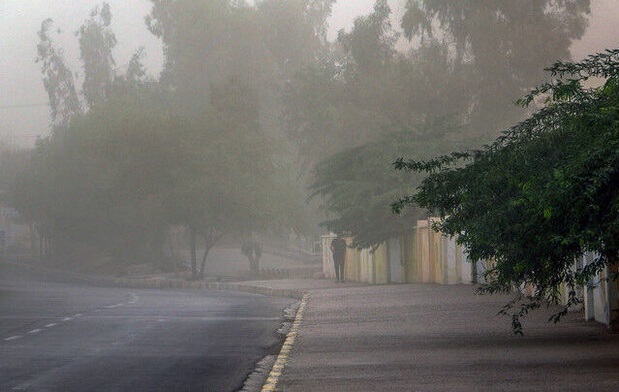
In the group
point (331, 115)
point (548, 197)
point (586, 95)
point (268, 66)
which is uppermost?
point (268, 66)

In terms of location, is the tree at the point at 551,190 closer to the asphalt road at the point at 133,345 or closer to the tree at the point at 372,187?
the asphalt road at the point at 133,345

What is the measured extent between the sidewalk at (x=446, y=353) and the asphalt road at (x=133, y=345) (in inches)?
34.1

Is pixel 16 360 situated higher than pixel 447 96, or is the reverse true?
pixel 447 96

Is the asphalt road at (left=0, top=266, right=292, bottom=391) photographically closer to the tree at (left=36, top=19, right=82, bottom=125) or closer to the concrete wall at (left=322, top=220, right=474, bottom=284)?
the concrete wall at (left=322, top=220, right=474, bottom=284)

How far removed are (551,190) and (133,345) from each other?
390 inches

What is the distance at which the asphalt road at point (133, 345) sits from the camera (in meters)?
14.6

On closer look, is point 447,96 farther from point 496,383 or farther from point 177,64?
point 496,383

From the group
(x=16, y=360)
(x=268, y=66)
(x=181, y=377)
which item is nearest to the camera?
(x=181, y=377)

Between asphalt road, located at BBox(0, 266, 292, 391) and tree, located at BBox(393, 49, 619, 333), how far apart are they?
3.26 meters

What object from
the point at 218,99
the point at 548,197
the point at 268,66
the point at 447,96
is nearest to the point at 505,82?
the point at 447,96

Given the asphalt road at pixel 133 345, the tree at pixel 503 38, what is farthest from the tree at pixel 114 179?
the asphalt road at pixel 133 345

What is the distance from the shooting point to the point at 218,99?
75500mm

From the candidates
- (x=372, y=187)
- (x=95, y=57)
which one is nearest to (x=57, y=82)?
(x=95, y=57)

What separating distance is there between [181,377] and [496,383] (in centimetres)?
370
